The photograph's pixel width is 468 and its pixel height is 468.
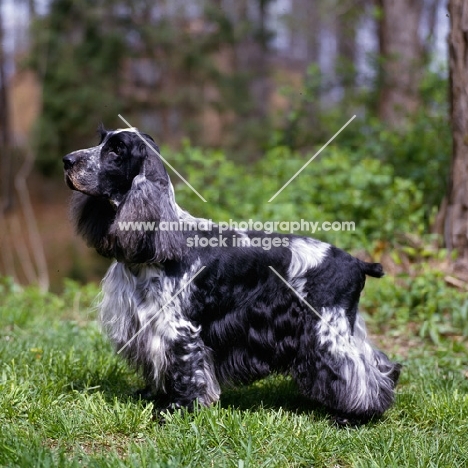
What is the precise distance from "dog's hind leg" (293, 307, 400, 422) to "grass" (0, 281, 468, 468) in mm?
136

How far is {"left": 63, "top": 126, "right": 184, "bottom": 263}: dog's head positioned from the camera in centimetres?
373

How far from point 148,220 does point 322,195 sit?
527 centimetres

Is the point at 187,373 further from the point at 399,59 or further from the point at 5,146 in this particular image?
the point at 5,146

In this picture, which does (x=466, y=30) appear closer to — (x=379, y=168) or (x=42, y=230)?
(x=379, y=168)

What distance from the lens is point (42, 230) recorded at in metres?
18.1

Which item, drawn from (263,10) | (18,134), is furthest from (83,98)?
(18,134)

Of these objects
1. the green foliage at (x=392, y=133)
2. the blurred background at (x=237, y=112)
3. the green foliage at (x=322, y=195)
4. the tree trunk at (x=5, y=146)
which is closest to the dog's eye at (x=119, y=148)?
the blurred background at (x=237, y=112)

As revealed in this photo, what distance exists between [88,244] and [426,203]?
560cm

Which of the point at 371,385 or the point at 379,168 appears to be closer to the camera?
the point at 371,385

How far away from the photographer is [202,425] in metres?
3.63

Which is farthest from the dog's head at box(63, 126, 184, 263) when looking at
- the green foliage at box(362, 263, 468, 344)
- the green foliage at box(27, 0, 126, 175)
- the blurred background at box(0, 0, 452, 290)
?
the green foliage at box(27, 0, 126, 175)

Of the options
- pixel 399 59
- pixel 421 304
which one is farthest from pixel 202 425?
pixel 399 59

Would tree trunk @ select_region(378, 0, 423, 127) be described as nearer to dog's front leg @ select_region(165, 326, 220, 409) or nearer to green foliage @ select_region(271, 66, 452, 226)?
green foliage @ select_region(271, 66, 452, 226)

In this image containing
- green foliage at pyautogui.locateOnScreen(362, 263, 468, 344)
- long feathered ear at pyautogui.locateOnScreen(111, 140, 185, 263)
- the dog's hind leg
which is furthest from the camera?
green foliage at pyautogui.locateOnScreen(362, 263, 468, 344)
